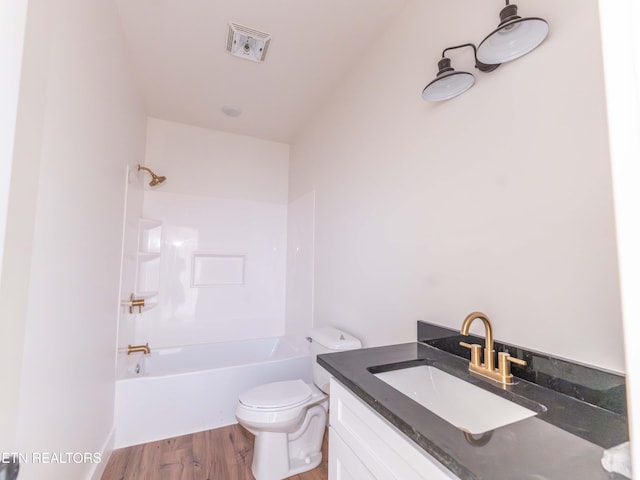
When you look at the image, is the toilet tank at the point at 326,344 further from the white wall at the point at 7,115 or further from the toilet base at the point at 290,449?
the white wall at the point at 7,115

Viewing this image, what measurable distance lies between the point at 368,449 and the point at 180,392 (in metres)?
1.77

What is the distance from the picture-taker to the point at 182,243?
2.85 m

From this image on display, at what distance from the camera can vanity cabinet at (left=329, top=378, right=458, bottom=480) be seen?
638 millimetres

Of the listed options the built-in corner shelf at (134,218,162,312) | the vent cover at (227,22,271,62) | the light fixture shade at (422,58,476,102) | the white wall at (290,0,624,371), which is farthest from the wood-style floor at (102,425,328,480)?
the vent cover at (227,22,271,62)

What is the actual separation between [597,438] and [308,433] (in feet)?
5.17

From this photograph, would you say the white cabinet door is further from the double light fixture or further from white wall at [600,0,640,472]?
the double light fixture

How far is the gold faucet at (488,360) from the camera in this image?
0.89 m

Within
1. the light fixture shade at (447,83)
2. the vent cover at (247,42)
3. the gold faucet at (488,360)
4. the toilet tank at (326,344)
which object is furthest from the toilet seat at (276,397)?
the vent cover at (247,42)

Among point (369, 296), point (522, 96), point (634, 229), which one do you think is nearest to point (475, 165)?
point (522, 96)

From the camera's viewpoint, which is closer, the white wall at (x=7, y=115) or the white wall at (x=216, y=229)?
the white wall at (x=7, y=115)

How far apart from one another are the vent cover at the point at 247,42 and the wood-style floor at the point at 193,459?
2.59 m

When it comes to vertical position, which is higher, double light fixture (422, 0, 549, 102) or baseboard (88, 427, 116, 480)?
double light fixture (422, 0, 549, 102)

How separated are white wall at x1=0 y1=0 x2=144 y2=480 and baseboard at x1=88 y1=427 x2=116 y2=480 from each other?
0.10 ft

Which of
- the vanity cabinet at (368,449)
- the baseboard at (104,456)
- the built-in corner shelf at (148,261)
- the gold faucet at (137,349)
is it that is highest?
the built-in corner shelf at (148,261)
